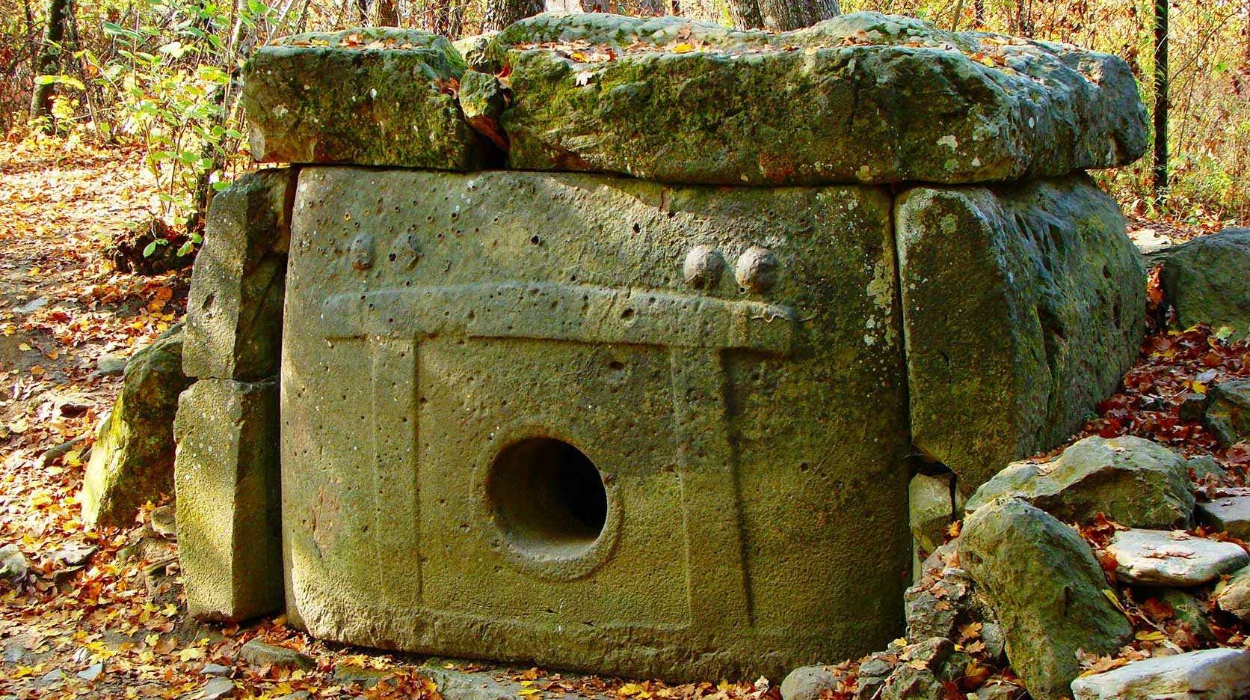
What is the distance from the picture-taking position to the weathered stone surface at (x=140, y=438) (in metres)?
5.68

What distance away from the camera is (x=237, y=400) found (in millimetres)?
4949

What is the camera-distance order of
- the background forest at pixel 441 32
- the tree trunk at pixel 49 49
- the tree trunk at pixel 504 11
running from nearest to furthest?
the tree trunk at pixel 504 11
the background forest at pixel 441 32
the tree trunk at pixel 49 49

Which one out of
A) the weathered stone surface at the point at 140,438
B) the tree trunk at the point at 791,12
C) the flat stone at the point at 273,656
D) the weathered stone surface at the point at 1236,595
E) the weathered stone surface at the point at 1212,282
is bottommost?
the flat stone at the point at 273,656

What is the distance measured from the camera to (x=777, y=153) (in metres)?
3.96

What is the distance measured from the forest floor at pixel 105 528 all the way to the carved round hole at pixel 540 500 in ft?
1.63

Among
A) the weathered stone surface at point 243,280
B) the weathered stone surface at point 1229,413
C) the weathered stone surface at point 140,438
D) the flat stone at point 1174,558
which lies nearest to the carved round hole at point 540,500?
the weathered stone surface at point 243,280

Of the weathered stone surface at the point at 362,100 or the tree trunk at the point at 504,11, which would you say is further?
the tree trunk at the point at 504,11

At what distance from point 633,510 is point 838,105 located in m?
1.55

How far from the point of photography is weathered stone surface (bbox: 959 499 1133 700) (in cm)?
306

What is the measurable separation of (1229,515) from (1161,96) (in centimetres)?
667

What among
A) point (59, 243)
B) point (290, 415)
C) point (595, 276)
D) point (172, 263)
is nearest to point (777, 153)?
point (595, 276)

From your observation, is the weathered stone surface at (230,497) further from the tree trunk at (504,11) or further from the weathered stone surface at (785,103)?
the tree trunk at (504,11)

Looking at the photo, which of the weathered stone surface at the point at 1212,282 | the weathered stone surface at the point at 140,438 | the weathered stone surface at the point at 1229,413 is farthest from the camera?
the weathered stone surface at the point at 140,438

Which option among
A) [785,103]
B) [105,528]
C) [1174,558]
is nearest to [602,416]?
[785,103]
